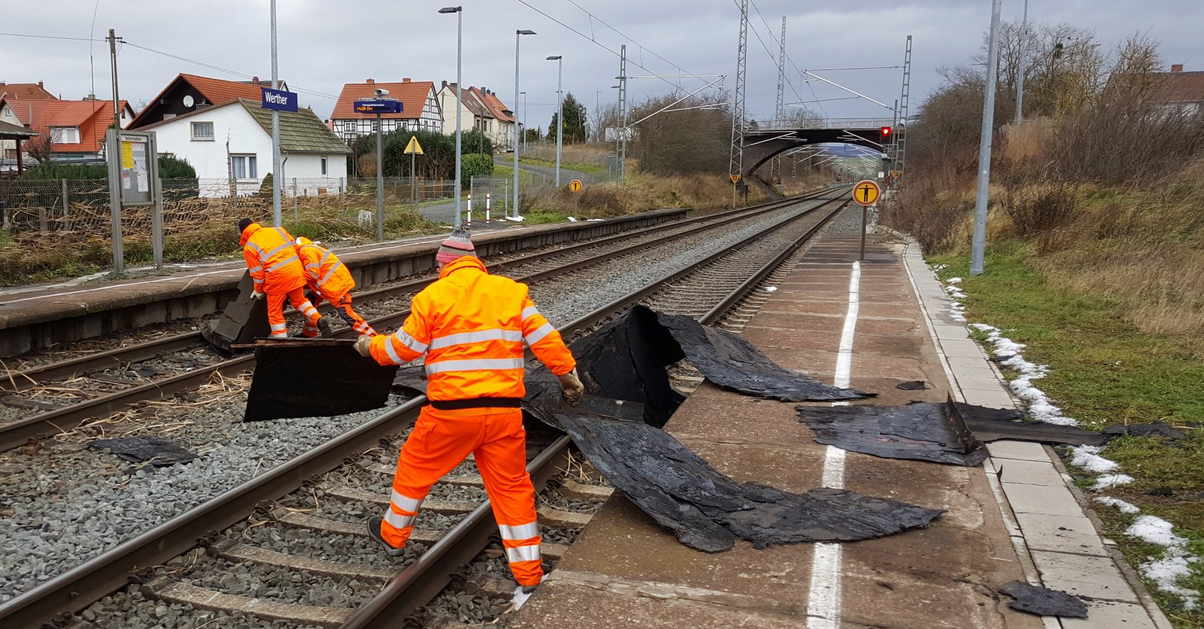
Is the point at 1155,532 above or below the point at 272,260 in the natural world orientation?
below

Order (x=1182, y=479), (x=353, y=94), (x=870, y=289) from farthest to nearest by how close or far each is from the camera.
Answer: (x=353, y=94)
(x=870, y=289)
(x=1182, y=479)

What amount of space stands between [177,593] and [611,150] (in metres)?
77.0

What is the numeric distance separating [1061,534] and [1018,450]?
1671 mm

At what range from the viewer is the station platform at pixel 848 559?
4109mm

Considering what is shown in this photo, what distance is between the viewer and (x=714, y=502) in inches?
213

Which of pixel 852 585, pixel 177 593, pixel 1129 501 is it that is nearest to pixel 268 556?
pixel 177 593

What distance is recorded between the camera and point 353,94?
9500 centimetres

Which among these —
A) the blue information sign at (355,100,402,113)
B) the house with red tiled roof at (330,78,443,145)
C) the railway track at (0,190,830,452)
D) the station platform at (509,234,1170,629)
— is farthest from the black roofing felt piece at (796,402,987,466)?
the house with red tiled roof at (330,78,443,145)

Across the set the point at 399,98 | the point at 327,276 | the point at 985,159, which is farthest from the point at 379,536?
the point at 399,98

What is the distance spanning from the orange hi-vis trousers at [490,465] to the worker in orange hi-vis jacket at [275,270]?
5696 millimetres

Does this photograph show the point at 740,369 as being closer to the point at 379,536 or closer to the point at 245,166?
the point at 379,536

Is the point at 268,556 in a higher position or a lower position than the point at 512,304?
lower

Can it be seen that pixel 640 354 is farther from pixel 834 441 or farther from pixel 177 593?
pixel 177 593

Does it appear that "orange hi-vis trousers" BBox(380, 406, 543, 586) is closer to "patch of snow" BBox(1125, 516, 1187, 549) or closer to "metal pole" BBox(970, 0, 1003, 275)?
"patch of snow" BBox(1125, 516, 1187, 549)
